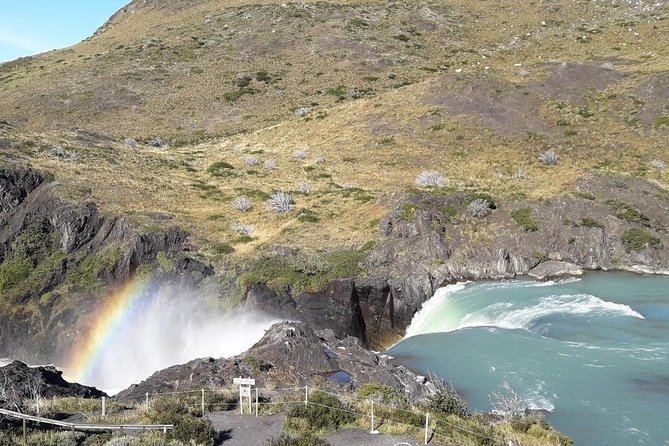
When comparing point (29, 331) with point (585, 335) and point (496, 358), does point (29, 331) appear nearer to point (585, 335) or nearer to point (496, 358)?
point (496, 358)

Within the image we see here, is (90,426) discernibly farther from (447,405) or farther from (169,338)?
(169,338)

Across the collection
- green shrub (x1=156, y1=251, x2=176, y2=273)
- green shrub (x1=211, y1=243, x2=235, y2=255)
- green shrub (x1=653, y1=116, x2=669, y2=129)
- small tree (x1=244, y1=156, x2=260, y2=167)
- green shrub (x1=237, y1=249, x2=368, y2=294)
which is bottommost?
green shrub (x1=237, y1=249, x2=368, y2=294)

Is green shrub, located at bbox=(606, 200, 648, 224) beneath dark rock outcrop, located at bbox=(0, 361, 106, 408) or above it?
above

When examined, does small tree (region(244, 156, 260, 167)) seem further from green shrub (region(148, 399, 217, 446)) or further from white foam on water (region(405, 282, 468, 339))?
green shrub (region(148, 399, 217, 446))

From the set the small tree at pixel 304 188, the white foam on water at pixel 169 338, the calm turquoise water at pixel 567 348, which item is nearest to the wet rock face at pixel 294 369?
the calm turquoise water at pixel 567 348

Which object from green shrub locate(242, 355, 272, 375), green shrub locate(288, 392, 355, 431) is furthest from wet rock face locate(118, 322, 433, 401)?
green shrub locate(288, 392, 355, 431)

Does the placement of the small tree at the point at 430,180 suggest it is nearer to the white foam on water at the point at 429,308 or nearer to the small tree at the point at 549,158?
the small tree at the point at 549,158
